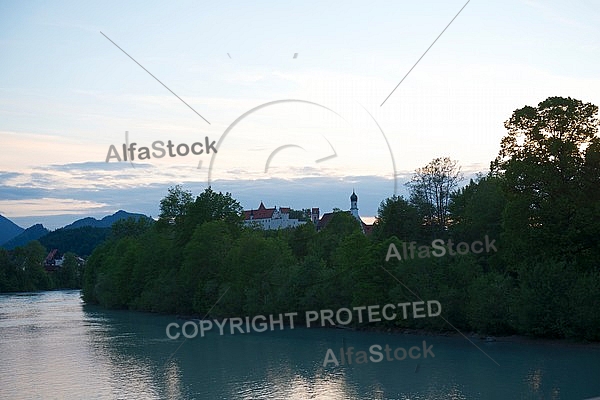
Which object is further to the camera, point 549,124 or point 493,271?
point 493,271

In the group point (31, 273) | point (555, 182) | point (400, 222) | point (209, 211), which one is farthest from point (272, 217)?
point (555, 182)

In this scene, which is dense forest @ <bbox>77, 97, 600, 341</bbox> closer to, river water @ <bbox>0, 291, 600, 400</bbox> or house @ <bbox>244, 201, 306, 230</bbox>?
river water @ <bbox>0, 291, 600, 400</bbox>

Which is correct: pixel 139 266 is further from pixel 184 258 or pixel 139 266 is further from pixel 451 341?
pixel 451 341

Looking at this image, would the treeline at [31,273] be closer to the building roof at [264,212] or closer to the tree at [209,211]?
the building roof at [264,212]

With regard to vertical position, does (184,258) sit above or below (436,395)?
above

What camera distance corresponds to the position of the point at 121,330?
45.1 m

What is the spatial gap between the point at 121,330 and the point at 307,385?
78.0 ft

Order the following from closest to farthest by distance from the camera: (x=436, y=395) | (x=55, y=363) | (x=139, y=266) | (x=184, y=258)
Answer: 1. (x=436, y=395)
2. (x=55, y=363)
3. (x=184, y=258)
4. (x=139, y=266)

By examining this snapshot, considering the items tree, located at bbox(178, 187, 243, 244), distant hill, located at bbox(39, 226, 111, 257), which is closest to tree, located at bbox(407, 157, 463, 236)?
tree, located at bbox(178, 187, 243, 244)

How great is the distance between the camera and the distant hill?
178m

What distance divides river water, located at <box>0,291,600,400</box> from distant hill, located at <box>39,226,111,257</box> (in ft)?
468

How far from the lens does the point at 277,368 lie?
2880cm

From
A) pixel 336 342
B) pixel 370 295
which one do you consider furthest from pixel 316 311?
pixel 336 342

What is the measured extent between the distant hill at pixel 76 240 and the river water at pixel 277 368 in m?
143
